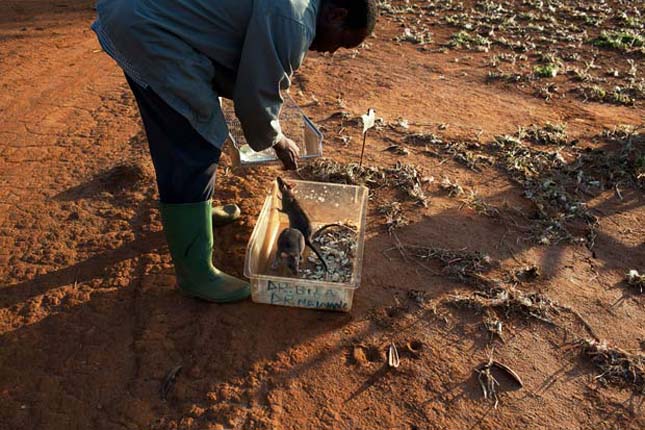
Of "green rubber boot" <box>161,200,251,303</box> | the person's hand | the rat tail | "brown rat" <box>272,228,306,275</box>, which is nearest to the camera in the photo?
"green rubber boot" <box>161,200,251,303</box>

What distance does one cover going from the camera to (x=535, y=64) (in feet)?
22.7

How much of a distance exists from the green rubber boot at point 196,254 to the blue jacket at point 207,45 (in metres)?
0.52

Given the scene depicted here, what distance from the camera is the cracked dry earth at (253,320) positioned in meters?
2.58

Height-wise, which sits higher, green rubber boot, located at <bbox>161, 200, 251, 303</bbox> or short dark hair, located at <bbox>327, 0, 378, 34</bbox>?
short dark hair, located at <bbox>327, 0, 378, 34</bbox>

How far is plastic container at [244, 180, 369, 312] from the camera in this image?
9.47 ft

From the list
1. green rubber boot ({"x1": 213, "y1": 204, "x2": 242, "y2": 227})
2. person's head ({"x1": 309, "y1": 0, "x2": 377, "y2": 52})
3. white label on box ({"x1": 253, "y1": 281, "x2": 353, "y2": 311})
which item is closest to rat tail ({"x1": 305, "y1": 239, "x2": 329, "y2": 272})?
white label on box ({"x1": 253, "y1": 281, "x2": 353, "y2": 311})

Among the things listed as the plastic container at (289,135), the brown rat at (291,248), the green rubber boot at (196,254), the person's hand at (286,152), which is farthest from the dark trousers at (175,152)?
the plastic container at (289,135)

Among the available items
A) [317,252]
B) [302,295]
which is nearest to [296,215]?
[317,252]

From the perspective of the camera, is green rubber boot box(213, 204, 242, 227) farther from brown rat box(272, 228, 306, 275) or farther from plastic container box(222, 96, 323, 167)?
brown rat box(272, 228, 306, 275)

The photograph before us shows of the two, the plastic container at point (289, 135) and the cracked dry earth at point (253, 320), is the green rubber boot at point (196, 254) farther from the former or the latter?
the plastic container at point (289, 135)

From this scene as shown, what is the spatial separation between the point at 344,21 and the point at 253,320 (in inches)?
62.6

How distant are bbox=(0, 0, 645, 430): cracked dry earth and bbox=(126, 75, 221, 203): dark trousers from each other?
0.70 metres

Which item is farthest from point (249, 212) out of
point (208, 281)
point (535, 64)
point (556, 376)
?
point (535, 64)

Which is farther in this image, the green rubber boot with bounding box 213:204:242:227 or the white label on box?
the green rubber boot with bounding box 213:204:242:227
